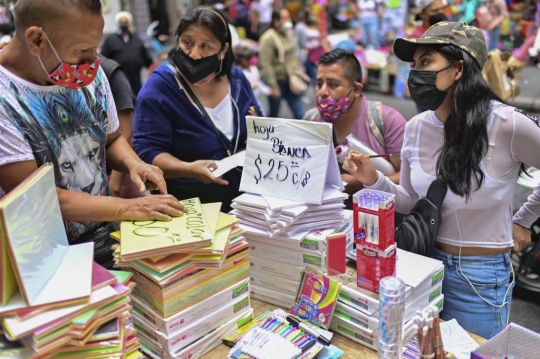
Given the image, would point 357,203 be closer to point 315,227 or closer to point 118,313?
point 315,227

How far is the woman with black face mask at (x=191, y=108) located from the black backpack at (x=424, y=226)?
960 millimetres

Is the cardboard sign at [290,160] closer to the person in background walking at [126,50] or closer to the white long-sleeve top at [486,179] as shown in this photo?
the white long-sleeve top at [486,179]

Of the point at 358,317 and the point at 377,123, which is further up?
the point at 377,123

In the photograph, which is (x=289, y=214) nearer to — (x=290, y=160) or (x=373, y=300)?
(x=290, y=160)

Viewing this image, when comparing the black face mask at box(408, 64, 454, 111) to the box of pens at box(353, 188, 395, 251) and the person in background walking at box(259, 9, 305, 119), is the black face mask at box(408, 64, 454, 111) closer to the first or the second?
the box of pens at box(353, 188, 395, 251)

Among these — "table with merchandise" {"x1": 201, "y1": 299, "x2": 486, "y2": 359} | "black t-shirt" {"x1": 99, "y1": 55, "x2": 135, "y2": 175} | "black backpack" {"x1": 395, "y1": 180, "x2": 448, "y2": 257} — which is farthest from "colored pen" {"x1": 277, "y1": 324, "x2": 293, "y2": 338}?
"black t-shirt" {"x1": 99, "y1": 55, "x2": 135, "y2": 175}

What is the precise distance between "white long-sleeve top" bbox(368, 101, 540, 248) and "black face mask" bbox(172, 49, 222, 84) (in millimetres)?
1033

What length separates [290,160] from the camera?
193 cm

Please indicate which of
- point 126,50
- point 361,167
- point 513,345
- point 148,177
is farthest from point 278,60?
point 513,345

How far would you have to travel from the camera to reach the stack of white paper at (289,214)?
1.81 meters

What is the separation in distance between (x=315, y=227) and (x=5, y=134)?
3.47 feet

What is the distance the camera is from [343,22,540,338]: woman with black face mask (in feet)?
6.21

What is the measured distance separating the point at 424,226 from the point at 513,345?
0.63 metres

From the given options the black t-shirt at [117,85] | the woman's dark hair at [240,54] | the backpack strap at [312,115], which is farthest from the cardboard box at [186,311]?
the woman's dark hair at [240,54]
